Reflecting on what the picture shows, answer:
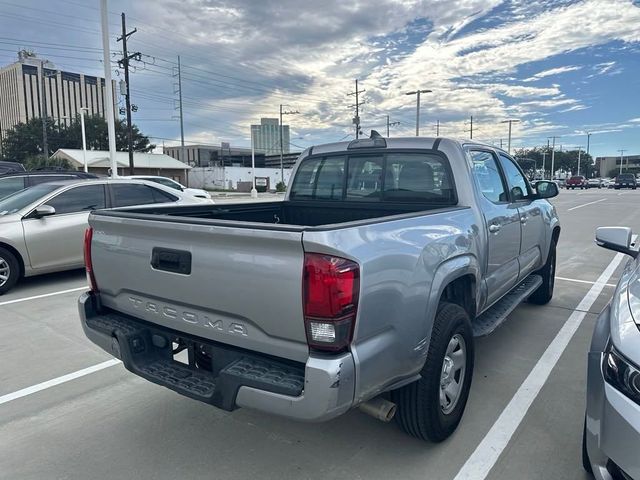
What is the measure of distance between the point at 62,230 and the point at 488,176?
6.30m

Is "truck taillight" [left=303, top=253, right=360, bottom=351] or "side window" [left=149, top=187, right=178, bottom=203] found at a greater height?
"side window" [left=149, top=187, right=178, bottom=203]

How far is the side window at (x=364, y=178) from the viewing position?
4.18 m

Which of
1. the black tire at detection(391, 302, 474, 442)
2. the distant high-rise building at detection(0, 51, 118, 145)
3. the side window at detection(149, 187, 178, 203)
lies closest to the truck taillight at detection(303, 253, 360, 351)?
the black tire at detection(391, 302, 474, 442)

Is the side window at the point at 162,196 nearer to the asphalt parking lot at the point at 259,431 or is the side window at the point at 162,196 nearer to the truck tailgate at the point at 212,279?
the asphalt parking lot at the point at 259,431

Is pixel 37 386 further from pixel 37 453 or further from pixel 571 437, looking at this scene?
pixel 571 437

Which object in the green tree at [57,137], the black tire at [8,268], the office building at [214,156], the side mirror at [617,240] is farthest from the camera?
the office building at [214,156]

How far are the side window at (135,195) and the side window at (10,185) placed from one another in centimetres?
405

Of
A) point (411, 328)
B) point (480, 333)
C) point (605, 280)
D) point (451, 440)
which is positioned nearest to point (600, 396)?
point (411, 328)

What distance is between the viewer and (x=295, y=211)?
189 inches

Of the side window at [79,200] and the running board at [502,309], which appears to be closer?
the running board at [502,309]

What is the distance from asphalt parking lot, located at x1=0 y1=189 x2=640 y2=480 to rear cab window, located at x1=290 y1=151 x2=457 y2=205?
1642 millimetres

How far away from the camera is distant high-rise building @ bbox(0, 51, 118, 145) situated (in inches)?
2471

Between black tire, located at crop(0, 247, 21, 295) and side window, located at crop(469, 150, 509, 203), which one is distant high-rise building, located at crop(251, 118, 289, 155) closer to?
black tire, located at crop(0, 247, 21, 295)

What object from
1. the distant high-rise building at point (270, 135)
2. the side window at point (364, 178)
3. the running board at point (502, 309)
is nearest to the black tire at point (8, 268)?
the side window at point (364, 178)
